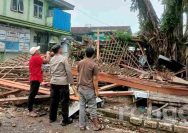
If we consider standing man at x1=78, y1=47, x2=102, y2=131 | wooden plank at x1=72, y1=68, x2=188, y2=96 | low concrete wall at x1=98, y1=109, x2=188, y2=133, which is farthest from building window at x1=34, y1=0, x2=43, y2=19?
low concrete wall at x1=98, y1=109, x2=188, y2=133

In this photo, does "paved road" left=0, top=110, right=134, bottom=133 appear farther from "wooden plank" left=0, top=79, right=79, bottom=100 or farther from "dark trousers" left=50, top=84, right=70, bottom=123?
"wooden plank" left=0, top=79, right=79, bottom=100

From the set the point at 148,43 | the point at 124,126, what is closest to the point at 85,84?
the point at 124,126

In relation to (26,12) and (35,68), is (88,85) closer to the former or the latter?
(35,68)

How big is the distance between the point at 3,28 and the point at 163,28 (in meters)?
11.1

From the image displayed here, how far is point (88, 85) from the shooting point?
6059 millimetres

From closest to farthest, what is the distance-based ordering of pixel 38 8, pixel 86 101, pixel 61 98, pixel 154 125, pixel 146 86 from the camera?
pixel 154 125 < pixel 86 101 < pixel 61 98 < pixel 146 86 < pixel 38 8

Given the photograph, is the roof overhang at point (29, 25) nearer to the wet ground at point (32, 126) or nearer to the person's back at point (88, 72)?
the wet ground at point (32, 126)

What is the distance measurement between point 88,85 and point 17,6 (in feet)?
58.3

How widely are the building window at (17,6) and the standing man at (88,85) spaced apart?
16.9 m

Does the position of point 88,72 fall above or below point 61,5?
below

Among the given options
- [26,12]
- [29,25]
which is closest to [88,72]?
[29,25]

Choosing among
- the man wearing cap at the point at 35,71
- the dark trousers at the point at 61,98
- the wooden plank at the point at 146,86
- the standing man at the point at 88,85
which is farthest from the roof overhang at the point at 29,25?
Result: the standing man at the point at 88,85

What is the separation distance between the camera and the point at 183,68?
14.2 meters

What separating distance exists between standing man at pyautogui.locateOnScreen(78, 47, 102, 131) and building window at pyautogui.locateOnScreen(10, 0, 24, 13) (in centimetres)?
1692
